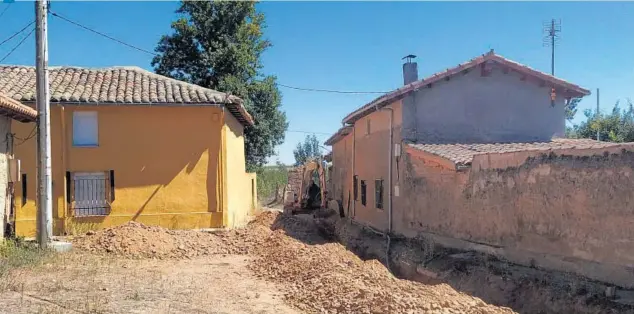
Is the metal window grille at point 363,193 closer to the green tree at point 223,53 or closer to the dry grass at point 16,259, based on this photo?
the green tree at point 223,53

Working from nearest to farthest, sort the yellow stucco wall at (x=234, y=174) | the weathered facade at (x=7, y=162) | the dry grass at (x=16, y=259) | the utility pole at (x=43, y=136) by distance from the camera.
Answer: the dry grass at (x=16, y=259)
the weathered facade at (x=7, y=162)
the utility pole at (x=43, y=136)
the yellow stucco wall at (x=234, y=174)

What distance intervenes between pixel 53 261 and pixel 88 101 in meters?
5.44

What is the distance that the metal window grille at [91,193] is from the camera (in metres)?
15.2

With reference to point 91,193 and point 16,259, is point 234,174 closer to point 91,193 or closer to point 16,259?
point 91,193

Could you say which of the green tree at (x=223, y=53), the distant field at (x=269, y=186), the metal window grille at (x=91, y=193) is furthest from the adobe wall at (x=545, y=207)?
the distant field at (x=269, y=186)

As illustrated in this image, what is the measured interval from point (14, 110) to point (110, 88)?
4.41 metres

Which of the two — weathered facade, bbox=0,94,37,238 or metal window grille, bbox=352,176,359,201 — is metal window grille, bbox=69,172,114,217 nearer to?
weathered facade, bbox=0,94,37,238

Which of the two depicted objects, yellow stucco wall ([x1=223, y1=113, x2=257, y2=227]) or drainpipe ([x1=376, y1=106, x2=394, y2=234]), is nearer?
drainpipe ([x1=376, y1=106, x2=394, y2=234])

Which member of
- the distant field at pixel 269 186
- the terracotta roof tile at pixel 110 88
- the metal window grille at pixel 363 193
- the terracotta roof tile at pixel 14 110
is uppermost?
the terracotta roof tile at pixel 110 88

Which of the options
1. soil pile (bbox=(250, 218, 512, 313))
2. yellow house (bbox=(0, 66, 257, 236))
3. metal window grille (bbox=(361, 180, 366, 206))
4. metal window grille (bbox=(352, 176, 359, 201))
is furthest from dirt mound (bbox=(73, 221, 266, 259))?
metal window grille (bbox=(352, 176, 359, 201))

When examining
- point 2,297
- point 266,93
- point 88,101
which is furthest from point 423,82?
point 266,93

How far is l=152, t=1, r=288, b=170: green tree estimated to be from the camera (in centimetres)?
2608

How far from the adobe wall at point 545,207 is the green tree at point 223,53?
14793 mm

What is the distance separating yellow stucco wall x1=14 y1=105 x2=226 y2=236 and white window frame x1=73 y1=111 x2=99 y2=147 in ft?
0.45
